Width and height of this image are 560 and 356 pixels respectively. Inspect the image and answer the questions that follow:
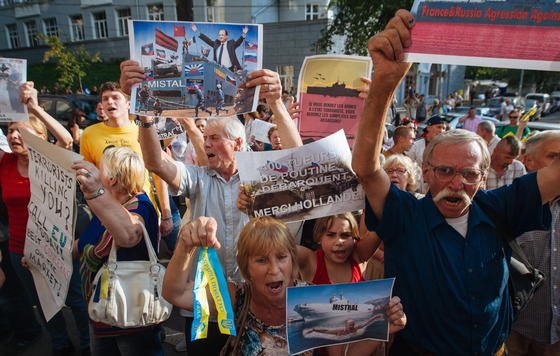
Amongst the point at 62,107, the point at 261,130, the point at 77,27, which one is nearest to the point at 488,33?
the point at 261,130

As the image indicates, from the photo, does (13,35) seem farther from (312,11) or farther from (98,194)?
(98,194)

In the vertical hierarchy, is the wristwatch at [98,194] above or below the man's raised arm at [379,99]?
below

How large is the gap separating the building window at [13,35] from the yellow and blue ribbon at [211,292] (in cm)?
3929

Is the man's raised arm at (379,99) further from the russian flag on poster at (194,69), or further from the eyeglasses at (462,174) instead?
the russian flag on poster at (194,69)

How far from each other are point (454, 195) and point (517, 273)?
2.09 ft

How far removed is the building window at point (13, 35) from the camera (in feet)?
106

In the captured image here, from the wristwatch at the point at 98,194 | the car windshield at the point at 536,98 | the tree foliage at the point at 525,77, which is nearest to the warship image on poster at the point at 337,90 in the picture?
the wristwatch at the point at 98,194

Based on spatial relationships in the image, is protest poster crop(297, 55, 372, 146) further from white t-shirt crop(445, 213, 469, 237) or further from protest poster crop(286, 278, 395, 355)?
protest poster crop(286, 278, 395, 355)

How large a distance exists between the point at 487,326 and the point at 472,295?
0.17 m

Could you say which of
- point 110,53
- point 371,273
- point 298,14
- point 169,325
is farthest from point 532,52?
point 110,53

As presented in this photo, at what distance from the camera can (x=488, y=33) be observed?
1330mm

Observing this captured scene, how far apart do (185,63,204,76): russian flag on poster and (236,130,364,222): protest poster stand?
0.54m

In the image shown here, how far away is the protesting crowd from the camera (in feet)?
5.11

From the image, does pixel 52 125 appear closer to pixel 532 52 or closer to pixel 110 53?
pixel 532 52
